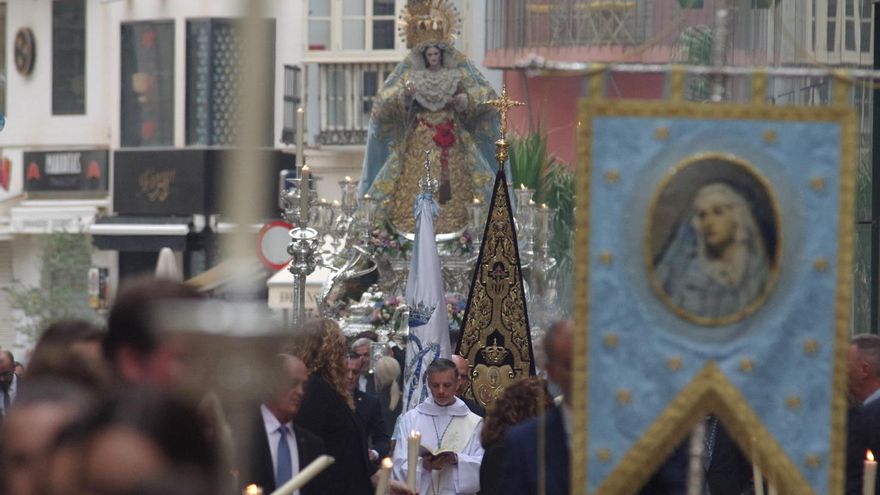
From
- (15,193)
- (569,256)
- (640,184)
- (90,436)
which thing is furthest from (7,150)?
(90,436)

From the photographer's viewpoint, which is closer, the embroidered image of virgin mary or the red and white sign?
the embroidered image of virgin mary

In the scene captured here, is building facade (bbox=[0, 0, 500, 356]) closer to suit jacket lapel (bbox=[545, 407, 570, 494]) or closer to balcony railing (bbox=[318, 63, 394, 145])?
balcony railing (bbox=[318, 63, 394, 145])

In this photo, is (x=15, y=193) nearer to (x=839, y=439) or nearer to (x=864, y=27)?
(x=864, y=27)

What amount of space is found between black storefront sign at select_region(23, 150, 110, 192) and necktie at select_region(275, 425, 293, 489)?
33517 millimetres

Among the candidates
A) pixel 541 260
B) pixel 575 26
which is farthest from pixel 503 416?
pixel 575 26

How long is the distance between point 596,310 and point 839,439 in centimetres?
84

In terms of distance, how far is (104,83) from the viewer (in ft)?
133

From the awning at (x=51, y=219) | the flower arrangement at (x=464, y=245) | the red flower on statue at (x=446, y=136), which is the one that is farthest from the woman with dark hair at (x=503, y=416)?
the awning at (x=51, y=219)

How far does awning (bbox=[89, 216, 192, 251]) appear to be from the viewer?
3850 centimetres

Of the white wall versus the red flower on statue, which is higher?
the white wall

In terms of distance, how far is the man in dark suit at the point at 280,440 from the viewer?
23.7 ft

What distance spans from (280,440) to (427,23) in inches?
543

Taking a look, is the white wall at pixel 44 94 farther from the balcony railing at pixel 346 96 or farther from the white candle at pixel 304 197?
the white candle at pixel 304 197

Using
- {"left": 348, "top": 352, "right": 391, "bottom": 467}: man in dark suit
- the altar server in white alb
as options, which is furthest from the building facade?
the altar server in white alb
